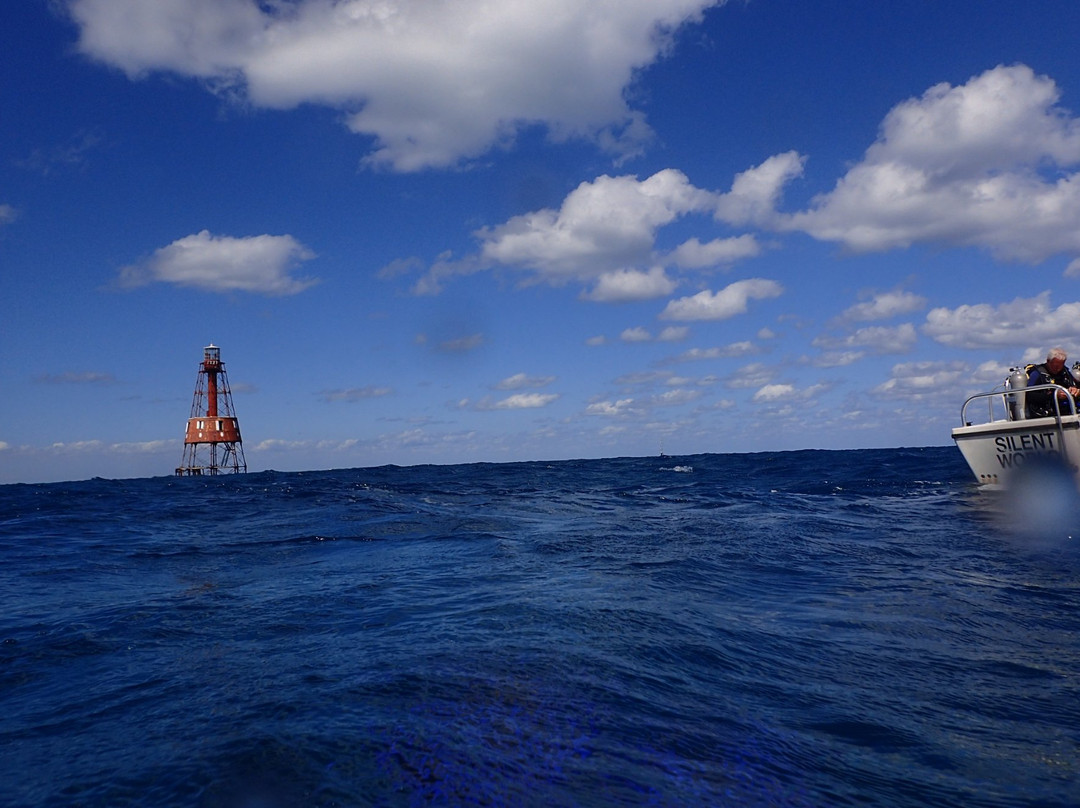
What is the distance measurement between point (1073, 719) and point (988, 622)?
91.8 inches

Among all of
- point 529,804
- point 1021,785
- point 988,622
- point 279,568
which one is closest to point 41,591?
point 279,568

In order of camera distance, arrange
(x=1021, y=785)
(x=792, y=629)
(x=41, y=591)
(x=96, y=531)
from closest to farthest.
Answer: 1. (x=1021, y=785)
2. (x=792, y=629)
3. (x=41, y=591)
4. (x=96, y=531)

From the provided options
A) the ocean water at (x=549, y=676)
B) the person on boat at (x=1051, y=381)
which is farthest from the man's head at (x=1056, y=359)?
the ocean water at (x=549, y=676)

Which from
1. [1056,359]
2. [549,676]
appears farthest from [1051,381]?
[549,676]

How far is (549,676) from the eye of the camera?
4852 mm

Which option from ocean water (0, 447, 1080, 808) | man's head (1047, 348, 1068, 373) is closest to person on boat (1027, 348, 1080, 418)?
man's head (1047, 348, 1068, 373)

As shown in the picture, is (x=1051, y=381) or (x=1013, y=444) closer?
(x=1051, y=381)

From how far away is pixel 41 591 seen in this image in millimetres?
8508

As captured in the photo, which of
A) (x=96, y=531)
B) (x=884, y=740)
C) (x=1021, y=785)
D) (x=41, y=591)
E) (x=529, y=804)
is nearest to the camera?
(x=529, y=804)

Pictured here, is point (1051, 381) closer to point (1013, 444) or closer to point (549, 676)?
point (1013, 444)

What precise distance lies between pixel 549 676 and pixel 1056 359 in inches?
609

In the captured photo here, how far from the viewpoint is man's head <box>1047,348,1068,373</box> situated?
571 inches

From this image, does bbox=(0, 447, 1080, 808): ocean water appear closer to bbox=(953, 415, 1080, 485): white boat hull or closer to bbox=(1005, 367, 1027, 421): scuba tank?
bbox=(953, 415, 1080, 485): white boat hull

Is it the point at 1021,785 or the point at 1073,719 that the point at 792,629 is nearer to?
the point at 1073,719
